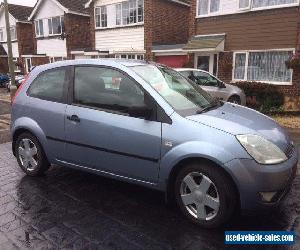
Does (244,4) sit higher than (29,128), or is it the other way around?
(244,4)

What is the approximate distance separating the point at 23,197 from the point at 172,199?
→ 2110mm

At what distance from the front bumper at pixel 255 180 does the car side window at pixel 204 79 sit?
866cm

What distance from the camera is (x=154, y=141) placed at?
3.52 metres

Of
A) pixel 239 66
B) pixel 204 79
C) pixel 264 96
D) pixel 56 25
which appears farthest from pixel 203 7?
pixel 56 25

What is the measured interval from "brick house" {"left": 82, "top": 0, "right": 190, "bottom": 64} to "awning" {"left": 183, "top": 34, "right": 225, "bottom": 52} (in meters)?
1.82

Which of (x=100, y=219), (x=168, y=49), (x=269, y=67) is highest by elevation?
(x=168, y=49)

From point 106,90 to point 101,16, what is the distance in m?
20.8

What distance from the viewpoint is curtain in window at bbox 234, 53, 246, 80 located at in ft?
49.4

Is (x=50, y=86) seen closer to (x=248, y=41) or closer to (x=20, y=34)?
(x=248, y=41)

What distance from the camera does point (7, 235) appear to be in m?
3.29

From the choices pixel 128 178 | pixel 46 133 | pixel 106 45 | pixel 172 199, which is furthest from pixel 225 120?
pixel 106 45

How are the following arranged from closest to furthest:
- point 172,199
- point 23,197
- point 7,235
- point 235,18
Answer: point 7,235
point 172,199
point 23,197
point 235,18

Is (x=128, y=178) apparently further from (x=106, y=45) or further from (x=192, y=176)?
(x=106, y=45)

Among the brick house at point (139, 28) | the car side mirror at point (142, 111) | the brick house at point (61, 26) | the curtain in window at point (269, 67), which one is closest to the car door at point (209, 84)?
the curtain in window at point (269, 67)
